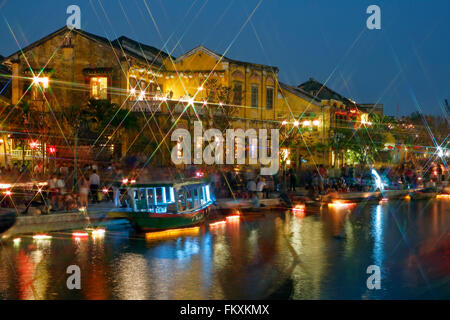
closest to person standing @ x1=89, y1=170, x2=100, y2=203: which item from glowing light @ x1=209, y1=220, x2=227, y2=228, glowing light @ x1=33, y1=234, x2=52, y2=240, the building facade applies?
glowing light @ x1=209, y1=220, x2=227, y2=228

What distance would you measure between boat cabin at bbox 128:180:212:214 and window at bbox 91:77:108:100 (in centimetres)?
1972

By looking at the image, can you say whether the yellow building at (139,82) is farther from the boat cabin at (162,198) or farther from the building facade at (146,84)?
the boat cabin at (162,198)

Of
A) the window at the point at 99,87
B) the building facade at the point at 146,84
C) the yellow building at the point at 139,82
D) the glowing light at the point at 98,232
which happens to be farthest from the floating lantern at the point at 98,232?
the window at the point at 99,87

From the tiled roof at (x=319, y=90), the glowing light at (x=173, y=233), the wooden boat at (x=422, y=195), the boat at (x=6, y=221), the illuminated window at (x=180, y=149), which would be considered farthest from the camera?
the tiled roof at (x=319, y=90)

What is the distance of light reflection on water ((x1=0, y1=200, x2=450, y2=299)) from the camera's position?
11828 mm

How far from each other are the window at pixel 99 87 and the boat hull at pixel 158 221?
2047cm

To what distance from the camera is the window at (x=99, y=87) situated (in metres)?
39.6

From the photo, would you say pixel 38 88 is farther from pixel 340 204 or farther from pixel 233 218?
pixel 340 204

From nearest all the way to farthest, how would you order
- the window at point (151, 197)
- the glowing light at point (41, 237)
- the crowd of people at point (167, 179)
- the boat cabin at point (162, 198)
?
the glowing light at point (41, 237), the boat cabin at point (162, 198), the window at point (151, 197), the crowd of people at point (167, 179)

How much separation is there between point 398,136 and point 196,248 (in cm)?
5867

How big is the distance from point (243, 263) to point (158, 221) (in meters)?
6.14

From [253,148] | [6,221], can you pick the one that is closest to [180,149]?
[253,148]

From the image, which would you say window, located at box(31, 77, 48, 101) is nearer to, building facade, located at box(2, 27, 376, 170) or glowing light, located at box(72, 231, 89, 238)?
building facade, located at box(2, 27, 376, 170)

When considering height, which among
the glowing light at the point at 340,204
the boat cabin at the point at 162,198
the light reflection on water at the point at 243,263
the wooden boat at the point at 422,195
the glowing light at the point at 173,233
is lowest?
the light reflection on water at the point at 243,263
